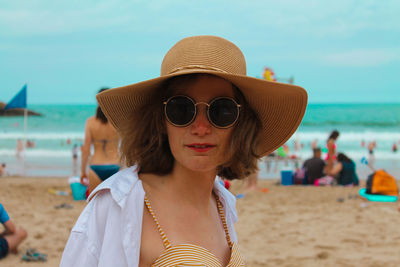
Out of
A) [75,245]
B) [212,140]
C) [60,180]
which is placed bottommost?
[60,180]

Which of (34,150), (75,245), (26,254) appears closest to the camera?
(75,245)

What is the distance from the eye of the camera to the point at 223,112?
4.79 ft

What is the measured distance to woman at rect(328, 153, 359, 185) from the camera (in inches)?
380

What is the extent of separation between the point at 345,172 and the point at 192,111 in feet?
29.4

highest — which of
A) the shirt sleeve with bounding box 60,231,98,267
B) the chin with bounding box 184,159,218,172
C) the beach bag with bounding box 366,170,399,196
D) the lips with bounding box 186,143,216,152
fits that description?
the lips with bounding box 186,143,216,152

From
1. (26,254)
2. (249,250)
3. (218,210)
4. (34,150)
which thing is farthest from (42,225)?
(34,150)

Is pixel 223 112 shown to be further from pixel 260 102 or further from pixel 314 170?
pixel 314 170

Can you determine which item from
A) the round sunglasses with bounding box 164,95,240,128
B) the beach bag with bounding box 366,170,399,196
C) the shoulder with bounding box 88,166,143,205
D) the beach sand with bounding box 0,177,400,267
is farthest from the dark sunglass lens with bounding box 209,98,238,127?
the beach bag with bounding box 366,170,399,196

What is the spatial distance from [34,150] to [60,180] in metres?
10.7

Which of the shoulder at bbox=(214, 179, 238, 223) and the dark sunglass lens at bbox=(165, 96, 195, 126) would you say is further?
the shoulder at bbox=(214, 179, 238, 223)

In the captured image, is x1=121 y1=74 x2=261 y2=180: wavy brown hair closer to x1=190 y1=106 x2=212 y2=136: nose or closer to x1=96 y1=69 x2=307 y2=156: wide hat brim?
x1=96 y1=69 x2=307 y2=156: wide hat brim

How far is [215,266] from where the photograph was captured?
1.39 m

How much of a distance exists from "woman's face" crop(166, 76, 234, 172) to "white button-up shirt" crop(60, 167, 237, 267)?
0.24m

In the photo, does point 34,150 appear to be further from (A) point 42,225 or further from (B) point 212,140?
(B) point 212,140
